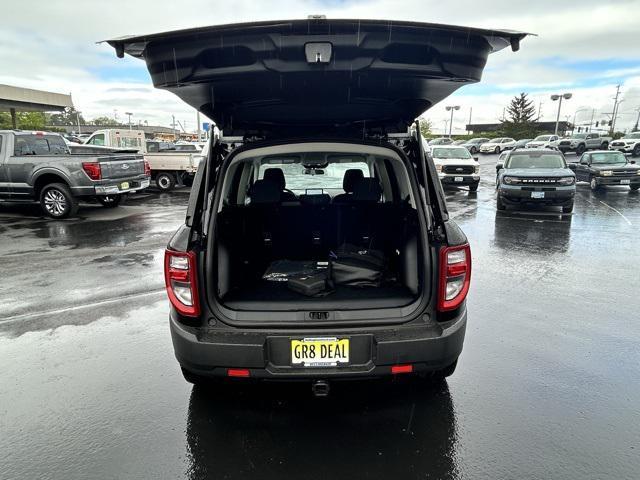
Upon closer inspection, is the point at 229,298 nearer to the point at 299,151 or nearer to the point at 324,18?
the point at 299,151

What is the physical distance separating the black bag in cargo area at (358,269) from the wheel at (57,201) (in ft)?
29.0

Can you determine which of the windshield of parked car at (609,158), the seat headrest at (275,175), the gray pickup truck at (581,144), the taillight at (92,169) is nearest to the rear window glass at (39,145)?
the taillight at (92,169)

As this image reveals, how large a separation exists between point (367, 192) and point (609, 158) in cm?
1709

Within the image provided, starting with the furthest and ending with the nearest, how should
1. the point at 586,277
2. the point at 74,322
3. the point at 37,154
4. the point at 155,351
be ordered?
1. the point at 37,154
2. the point at 586,277
3. the point at 74,322
4. the point at 155,351

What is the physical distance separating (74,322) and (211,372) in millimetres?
2612

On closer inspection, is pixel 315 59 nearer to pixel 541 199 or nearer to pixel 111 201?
pixel 541 199

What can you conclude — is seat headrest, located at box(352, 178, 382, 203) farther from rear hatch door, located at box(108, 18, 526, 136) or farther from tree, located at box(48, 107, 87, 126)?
tree, located at box(48, 107, 87, 126)

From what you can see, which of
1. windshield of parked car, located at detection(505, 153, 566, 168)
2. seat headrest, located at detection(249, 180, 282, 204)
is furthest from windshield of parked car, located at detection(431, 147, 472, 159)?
seat headrest, located at detection(249, 180, 282, 204)

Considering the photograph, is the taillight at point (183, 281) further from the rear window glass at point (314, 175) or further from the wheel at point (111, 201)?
the wheel at point (111, 201)

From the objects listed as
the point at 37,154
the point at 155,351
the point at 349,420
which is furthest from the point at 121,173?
the point at 349,420

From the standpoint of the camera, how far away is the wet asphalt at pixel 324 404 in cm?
247

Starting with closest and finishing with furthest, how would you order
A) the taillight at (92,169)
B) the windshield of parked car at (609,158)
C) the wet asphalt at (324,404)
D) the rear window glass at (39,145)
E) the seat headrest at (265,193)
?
the wet asphalt at (324,404)
the seat headrest at (265,193)
the taillight at (92,169)
the rear window glass at (39,145)
the windshield of parked car at (609,158)

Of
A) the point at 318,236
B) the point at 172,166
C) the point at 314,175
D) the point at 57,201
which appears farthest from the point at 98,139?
the point at 318,236

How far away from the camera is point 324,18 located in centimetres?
211
